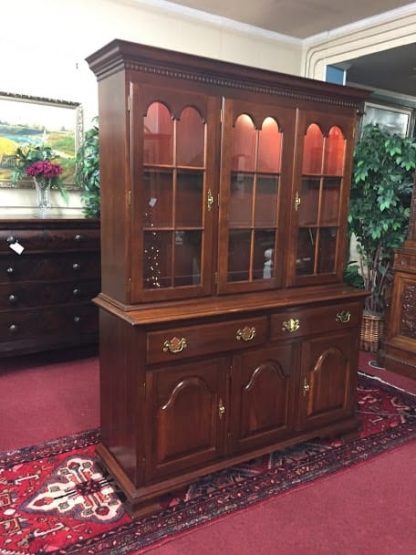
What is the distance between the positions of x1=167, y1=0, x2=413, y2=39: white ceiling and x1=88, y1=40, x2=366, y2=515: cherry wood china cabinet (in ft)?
5.53

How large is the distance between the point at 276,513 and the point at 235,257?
117 cm

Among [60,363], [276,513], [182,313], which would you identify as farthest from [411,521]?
[60,363]

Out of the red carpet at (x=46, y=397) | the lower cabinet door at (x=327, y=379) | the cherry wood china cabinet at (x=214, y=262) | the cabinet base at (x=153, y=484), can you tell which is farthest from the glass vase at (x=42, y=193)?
the lower cabinet door at (x=327, y=379)

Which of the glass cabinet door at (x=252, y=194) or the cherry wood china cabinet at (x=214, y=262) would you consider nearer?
the cherry wood china cabinet at (x=214, y=262)

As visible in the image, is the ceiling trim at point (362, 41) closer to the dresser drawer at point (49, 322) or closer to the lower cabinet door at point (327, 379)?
the lower cabinet door at point (327, 379)

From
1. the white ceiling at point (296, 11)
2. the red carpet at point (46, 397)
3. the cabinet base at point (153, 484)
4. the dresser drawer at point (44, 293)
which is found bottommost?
the red carpet at point (46, 397)

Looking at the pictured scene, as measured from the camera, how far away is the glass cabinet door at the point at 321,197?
2.42 meters

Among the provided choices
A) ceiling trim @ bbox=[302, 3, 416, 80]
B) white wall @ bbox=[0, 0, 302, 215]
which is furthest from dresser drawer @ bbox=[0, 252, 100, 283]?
ceiling trim @ bbox=[302, 3, 416, 80]

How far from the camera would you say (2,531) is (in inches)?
74.7

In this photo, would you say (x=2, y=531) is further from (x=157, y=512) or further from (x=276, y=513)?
(x=276, y=513)

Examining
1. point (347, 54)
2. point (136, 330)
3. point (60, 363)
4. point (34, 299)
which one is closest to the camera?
point (136, 330)

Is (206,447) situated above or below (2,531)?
above

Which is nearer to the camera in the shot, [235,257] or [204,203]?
[204,203]

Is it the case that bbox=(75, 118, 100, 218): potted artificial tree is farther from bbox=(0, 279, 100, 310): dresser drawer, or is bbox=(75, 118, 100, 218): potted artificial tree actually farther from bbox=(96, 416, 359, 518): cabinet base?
bbox=(96, 416, 359, 518): cabinet base
